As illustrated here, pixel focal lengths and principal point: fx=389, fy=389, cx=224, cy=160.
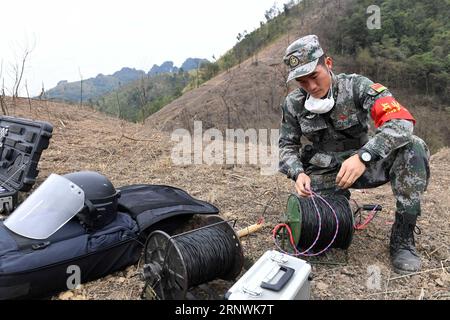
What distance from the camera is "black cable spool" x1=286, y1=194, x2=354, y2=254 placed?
2613 mm

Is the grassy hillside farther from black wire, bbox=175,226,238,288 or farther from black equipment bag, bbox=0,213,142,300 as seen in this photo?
black wire, bbox=175,226,238,288

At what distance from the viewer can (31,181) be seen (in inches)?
151

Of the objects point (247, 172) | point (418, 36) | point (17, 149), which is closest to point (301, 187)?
point (247, 172)

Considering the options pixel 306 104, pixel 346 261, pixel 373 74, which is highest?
pixel 373 74

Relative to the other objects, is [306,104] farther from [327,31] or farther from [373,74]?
[327,31]

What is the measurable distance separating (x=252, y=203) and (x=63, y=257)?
215 centimetres

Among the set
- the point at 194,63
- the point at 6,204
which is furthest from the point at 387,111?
the point at 194,63

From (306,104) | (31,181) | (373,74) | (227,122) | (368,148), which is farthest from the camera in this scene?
(373,74)

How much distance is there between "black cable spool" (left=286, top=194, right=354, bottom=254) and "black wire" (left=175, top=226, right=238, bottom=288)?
19.5 inches

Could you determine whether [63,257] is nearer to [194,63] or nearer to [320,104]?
[320,104]

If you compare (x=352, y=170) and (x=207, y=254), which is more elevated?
(x=352, y=170)

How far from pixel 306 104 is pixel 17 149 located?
9.96 ft

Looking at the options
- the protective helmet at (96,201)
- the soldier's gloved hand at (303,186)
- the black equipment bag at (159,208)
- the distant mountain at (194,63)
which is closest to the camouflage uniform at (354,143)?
the soldier's gloved hand at (303,186)

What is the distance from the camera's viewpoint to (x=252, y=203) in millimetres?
4078
